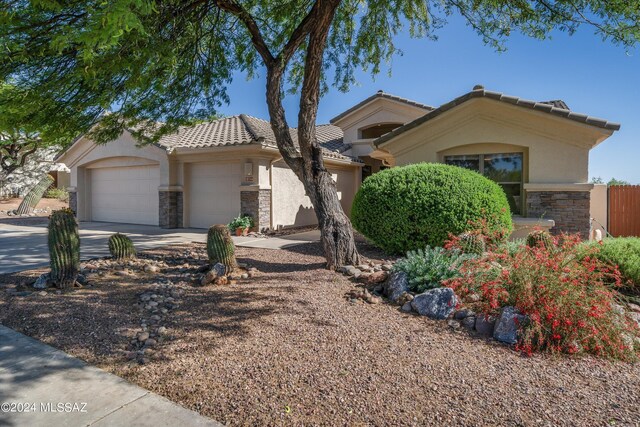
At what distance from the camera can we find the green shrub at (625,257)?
6157 mm

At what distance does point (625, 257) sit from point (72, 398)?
761cm

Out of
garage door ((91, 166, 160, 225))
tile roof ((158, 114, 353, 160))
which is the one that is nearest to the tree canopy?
tile roof ((158, 114, 353, 160))

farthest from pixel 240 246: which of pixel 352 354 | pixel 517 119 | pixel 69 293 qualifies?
pixel 517 119

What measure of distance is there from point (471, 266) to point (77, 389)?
465 centimetres

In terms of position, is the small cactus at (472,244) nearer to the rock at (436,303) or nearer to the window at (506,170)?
the rock at (436,303)

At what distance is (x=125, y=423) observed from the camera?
2777mm

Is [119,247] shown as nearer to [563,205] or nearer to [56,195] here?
[563,205]

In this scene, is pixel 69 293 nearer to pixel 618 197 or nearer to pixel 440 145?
pixel 440 145

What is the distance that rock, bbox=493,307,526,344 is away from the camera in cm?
420

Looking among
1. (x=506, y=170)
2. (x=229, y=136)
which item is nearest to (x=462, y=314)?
(x=506, y=170)

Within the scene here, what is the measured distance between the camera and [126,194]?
56.0ft

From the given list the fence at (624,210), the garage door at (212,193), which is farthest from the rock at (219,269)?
the fence at (624,210)

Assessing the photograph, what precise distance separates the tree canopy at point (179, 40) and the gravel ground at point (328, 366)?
9.69 ft

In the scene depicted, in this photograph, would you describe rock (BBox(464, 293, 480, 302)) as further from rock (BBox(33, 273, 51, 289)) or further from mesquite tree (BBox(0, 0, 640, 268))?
rock (BBox(33, 273, 51, 289))
